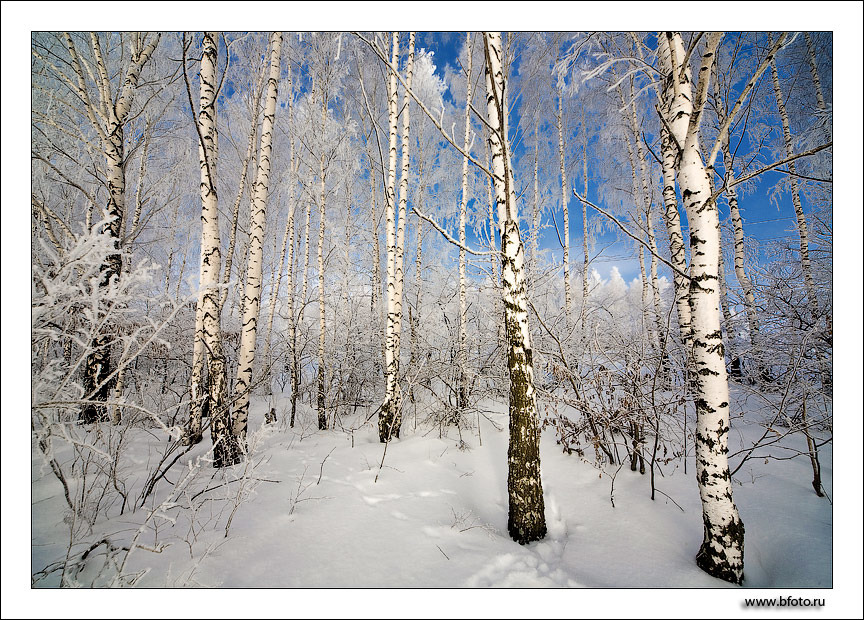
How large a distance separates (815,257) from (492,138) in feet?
16.5

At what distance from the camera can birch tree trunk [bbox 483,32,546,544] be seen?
2289 mm

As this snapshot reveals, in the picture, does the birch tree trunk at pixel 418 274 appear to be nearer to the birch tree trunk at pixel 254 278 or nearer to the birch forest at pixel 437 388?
the birch forest at pixel 437 388

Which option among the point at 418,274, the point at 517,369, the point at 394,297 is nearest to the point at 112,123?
the point at 394,297

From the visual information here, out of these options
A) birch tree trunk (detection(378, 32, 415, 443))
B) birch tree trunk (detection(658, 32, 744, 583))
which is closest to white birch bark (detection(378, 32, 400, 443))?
birch tree trunk (detection(378, 32, 415, 443))

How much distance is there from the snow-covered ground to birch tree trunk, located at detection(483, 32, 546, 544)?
0.23 m

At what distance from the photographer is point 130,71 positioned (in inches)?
171

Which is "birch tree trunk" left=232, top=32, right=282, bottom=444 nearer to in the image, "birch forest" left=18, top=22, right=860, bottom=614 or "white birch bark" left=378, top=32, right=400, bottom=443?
"birch forest" left=18, top=22, right=860, bottom=614

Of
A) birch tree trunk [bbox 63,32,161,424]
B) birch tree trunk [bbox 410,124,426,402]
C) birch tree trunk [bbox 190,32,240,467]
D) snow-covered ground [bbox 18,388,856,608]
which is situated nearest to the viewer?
snow-covered ground [bbox 18,388,856,608]

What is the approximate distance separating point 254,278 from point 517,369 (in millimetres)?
3348
